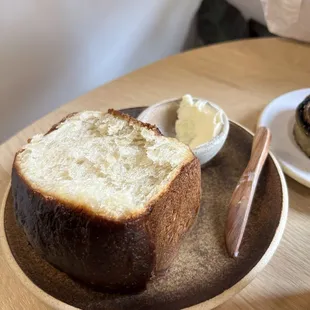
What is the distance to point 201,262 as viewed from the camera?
2.02 ft

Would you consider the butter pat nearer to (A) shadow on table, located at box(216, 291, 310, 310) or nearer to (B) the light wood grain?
(B) the light wood grain

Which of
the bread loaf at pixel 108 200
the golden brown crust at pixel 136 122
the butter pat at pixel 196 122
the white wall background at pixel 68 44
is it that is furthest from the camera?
the white wall background at pixel 68 44

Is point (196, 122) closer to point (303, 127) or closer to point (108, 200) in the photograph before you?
point (303, 127)

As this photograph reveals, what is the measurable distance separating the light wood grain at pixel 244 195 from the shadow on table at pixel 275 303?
0.07 metres

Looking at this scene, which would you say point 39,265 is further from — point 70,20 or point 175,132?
point 70,20

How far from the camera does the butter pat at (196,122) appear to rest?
792 millimetres

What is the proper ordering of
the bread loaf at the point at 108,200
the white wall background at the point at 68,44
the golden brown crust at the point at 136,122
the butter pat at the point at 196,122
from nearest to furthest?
the bread loaf at the point at 108,200
the golden brown crust at the point at 136,122
the butter pat at the point at 196,122
the white wall background at the point at 68,44

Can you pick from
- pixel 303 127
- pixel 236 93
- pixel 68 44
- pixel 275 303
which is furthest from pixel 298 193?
pixel 68 44

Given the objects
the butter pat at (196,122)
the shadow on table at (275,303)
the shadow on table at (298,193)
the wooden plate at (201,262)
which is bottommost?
the shadow on table at (275,303)

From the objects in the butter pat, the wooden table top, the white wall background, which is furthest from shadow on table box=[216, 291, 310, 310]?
the white wall background

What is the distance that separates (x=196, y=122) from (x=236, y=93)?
24 cm

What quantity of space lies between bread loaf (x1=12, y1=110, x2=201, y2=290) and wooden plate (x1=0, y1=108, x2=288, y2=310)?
2 cm

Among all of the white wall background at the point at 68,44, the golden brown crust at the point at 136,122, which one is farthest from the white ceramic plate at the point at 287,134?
the white wall background at the point at 68,44

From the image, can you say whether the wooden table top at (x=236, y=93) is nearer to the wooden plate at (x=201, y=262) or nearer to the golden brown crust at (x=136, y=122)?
the wooden plate at (x=201, y=262)
